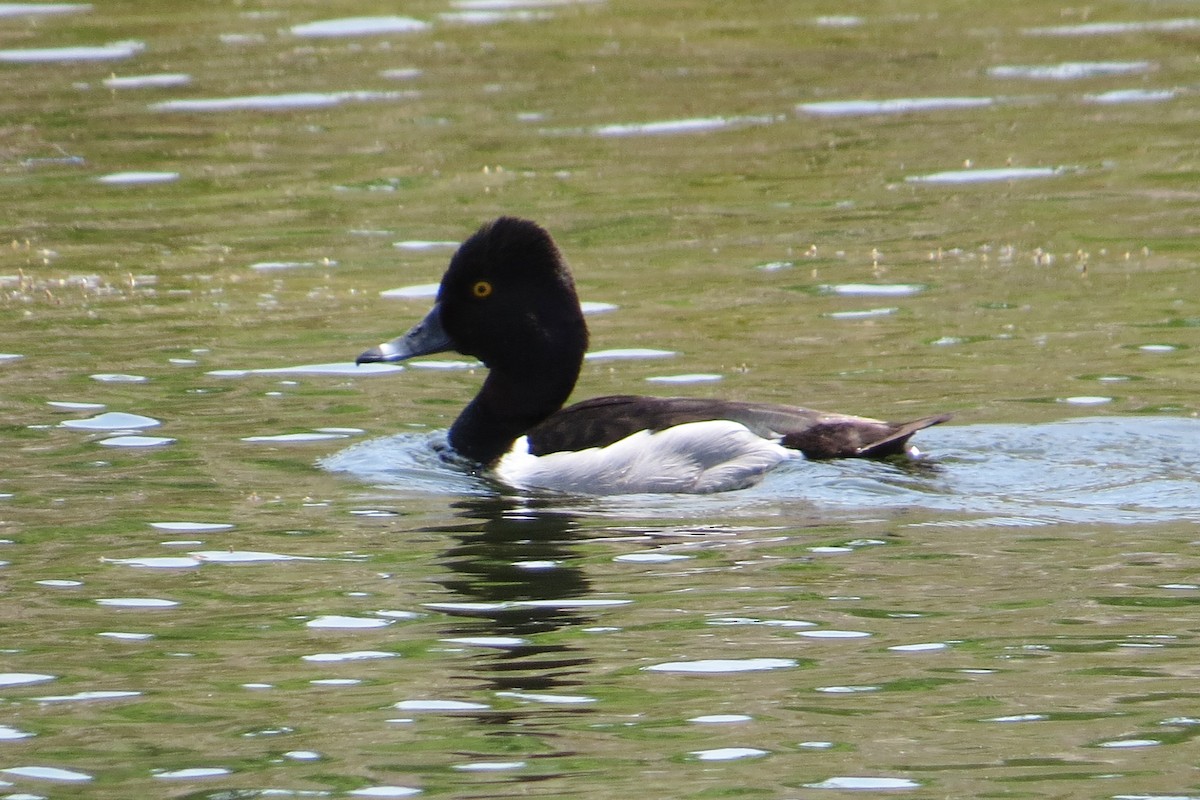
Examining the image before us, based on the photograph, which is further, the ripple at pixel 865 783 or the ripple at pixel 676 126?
the ripple at pixel 676 126

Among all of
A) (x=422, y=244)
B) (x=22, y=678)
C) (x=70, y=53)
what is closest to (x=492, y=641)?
(x=22, y=678)

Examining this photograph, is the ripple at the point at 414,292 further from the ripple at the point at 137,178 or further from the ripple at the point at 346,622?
the ripple at the point at 346,622

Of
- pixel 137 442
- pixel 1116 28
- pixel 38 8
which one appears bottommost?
pixel 137 442

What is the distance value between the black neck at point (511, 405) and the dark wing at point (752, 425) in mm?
467

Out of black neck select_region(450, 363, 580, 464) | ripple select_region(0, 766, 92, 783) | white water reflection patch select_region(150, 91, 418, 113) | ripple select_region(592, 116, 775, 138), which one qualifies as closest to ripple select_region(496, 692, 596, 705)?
ripple select_region(0, 766, 92, 783)

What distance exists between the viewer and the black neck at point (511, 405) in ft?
33.4

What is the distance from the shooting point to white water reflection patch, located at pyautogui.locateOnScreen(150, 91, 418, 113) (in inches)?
777

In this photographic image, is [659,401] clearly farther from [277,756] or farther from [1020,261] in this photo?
[1020,261]

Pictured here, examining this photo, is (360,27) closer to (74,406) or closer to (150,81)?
(150,81)

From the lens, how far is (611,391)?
11352 mm

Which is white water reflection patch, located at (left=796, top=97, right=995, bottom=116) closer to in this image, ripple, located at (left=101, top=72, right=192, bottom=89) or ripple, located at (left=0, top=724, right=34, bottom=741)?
ripple, located at (left=101, top=72, right=192, bottom=89)

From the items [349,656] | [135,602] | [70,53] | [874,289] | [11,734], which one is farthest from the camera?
[70,53]

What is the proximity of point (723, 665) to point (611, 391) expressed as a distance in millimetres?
4666

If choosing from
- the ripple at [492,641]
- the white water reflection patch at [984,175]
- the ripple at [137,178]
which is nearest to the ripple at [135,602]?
the ripple at [492,641]
